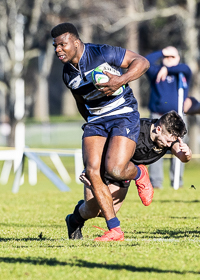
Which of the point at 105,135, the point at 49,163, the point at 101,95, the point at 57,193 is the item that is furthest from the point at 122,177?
the point at 49,163

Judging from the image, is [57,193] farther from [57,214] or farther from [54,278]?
[54,278]

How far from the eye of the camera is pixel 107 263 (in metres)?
4.13

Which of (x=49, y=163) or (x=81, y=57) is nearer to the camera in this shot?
(x=81, y=57)

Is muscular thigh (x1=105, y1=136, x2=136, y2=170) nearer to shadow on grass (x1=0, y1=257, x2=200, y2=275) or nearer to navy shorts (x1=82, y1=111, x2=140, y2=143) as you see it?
navy shorts (x1=82, y1=111, x2=140, y2=143)

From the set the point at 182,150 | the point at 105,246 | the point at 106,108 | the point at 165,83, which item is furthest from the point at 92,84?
the point at 165,83

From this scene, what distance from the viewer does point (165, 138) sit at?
582 centimetres

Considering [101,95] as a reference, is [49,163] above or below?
below

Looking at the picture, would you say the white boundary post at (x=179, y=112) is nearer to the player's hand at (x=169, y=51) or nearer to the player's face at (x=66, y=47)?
the player's hand at (x=169, y=51)

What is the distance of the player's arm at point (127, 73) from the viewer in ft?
17.4

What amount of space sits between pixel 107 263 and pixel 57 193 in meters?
7.17

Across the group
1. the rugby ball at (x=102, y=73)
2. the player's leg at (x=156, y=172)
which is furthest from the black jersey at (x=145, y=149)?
the player's leg at (x=156, y=172)

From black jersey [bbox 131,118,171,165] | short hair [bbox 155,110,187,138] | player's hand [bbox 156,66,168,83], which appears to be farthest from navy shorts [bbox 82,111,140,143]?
player's hand [bbox 156,66,168,83]

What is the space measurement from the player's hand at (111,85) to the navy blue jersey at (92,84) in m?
0.34

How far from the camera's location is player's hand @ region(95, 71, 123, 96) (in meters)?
5.29
